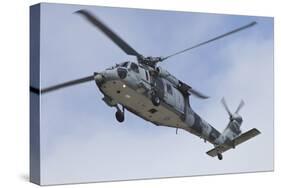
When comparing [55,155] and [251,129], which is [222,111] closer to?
[251,129]

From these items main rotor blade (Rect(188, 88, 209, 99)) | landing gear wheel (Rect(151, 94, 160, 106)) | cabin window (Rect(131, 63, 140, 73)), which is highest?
cabin window (Rect(131, 63, 140, 73))

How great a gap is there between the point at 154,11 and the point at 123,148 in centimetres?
184

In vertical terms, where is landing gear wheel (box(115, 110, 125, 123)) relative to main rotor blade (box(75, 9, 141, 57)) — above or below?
below

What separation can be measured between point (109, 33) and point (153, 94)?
0.97 metres

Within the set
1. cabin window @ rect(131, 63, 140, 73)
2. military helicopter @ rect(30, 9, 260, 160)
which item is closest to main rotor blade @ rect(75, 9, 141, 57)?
military helicopter @ rect(30, 9, 260, 160)

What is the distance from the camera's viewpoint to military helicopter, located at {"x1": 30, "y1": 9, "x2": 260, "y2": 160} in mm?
9633

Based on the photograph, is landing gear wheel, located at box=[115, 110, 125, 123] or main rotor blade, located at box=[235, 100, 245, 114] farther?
main rotor blade, located at box=[235, 100, 245, 114]

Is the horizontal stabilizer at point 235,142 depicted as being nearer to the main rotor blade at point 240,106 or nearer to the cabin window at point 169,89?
the main rotor blade at point 240,106

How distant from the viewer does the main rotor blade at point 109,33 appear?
963 centimetres

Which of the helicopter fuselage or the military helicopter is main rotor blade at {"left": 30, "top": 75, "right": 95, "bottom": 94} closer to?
the military helicopter

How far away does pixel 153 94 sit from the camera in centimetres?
998

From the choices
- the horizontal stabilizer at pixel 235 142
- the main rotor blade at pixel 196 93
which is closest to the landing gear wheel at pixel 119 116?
the main rotor blade at pixel 196 93

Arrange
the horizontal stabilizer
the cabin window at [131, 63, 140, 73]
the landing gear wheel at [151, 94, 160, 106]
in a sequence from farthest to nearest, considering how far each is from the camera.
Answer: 1. the horizontal stabilizer
2. the landing gear wheel at [151, 94, 160, 106]
3. the cabin window at [131, 63, 140, 73]

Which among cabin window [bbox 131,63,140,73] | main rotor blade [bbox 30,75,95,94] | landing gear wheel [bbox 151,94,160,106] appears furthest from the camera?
landing gear wheel [bbox 151,94,160,106]
